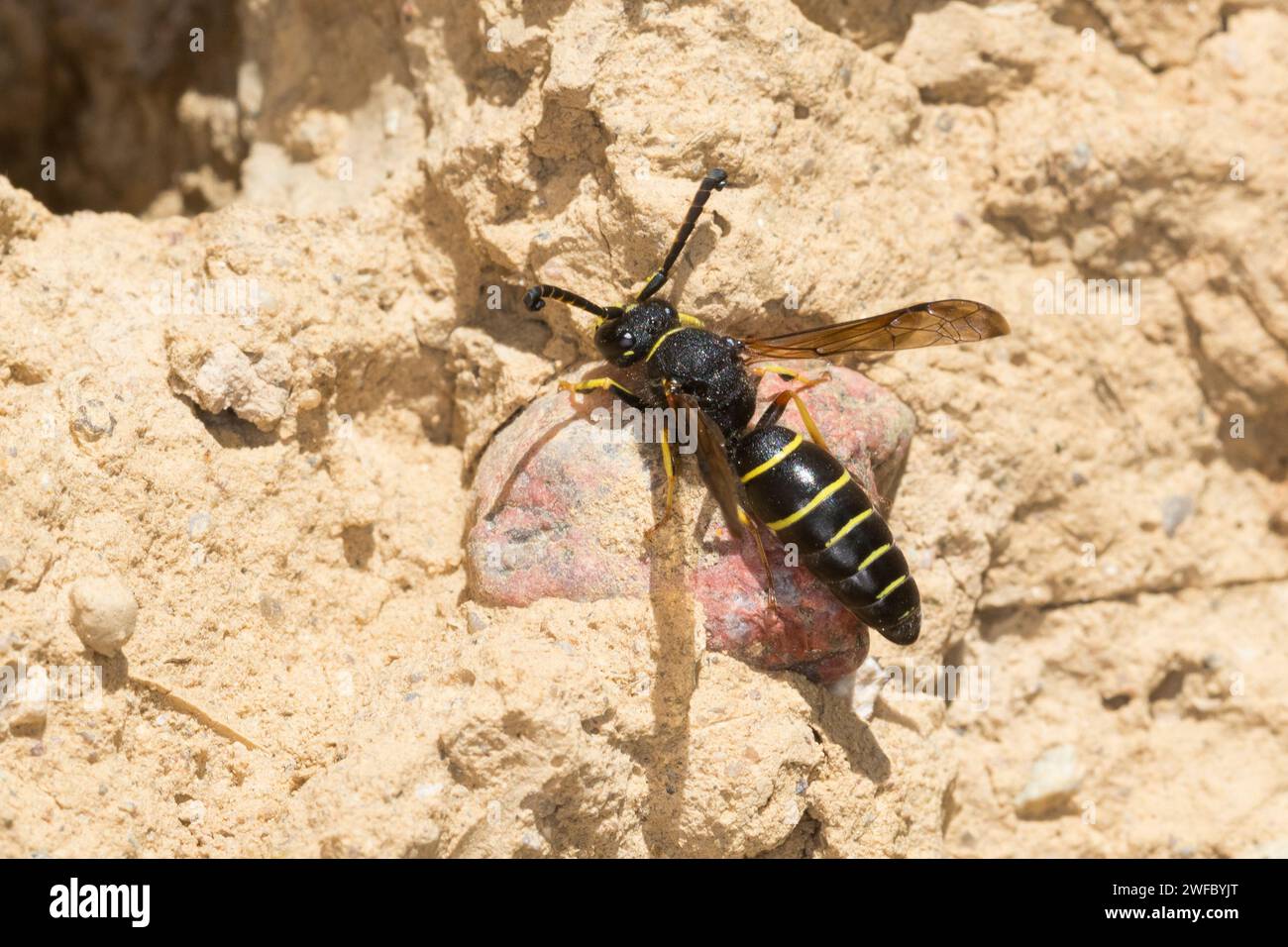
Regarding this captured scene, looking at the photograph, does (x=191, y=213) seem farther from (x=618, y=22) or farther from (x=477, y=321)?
(x=618, y=22)

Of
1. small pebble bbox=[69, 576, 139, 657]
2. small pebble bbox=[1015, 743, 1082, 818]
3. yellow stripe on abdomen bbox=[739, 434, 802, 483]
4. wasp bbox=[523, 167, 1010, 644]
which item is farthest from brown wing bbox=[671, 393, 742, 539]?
small pebble bbox=[69, 576, 139, 657]

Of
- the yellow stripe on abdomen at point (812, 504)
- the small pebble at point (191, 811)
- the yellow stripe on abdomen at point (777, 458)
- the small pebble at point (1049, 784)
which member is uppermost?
the yellow stripe on abdomen at point (777, 458)

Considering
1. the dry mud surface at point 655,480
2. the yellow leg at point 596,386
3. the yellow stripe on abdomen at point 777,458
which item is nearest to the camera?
the dry mud surface at point 655,480

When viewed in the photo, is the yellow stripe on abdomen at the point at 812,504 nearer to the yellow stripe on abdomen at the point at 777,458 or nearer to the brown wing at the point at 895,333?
the yellow stripe on abdomen at the point at 777,458

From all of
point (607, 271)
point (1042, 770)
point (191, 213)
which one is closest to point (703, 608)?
point (607, 271)

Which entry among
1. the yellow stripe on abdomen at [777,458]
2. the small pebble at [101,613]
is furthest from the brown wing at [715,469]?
the small pebble at [101,613]

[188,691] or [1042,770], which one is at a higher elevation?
[188,691]

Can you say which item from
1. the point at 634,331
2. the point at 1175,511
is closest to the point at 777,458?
the point at 634,331
